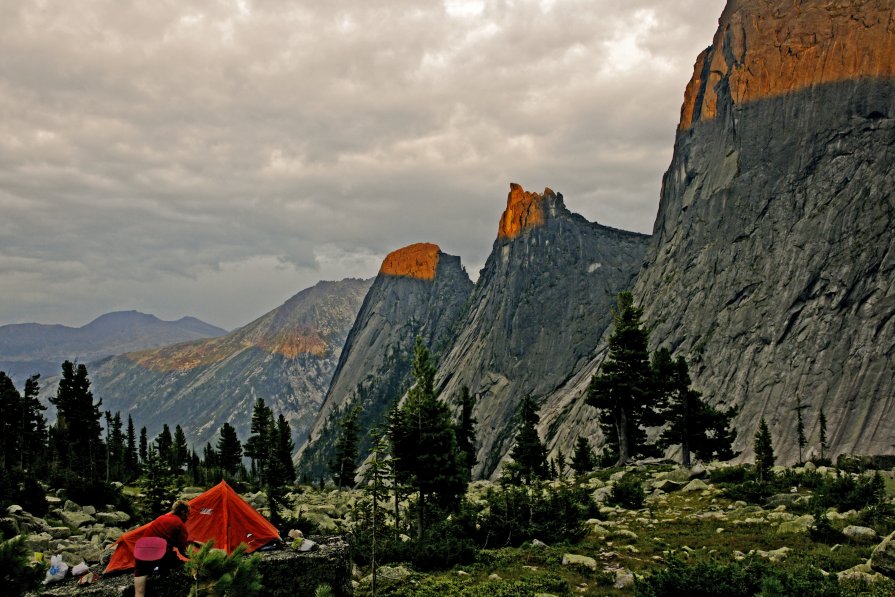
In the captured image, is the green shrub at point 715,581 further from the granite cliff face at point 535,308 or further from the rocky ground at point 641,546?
the granite cliff face at point 535,308

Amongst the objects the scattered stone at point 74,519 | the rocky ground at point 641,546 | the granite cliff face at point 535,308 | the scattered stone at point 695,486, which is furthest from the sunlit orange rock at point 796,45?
the scattered stone at point 74,519

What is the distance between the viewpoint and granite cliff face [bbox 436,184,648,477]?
15825cm

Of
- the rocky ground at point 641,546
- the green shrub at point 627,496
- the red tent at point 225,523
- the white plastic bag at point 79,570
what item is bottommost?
the green shrub at point 627,496

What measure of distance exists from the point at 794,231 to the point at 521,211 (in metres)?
107

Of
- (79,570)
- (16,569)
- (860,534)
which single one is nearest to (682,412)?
(860,534)

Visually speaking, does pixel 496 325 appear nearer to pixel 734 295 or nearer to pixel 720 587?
pixel 734 295

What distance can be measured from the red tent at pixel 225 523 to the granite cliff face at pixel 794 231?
237 feet

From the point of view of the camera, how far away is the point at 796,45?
94938 millimetres

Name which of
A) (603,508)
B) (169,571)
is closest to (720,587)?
(169,571)

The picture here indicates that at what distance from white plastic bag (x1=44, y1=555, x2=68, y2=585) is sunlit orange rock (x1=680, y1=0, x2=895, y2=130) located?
112m

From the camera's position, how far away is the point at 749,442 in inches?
2916

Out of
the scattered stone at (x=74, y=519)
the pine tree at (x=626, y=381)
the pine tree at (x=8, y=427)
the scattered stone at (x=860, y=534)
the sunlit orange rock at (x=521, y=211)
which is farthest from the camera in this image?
the sunlit orange rock at (x=521, y=211)

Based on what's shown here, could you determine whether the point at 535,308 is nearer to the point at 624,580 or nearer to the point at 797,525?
the point at 797,525

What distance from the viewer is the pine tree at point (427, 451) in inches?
1225
